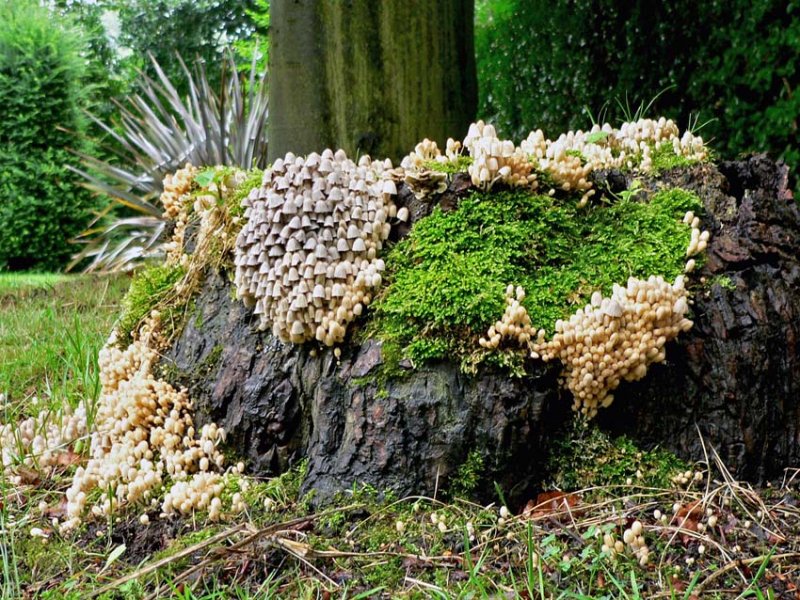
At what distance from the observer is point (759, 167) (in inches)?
107

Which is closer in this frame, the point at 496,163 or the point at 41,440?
the point at 496,163

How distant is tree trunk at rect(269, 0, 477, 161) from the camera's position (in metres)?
3.91

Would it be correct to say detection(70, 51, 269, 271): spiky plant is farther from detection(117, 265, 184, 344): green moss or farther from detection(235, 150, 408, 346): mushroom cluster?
detection(235, 150, 408, 346): mushroom cluster

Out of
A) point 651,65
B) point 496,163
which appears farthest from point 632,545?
point 651,65

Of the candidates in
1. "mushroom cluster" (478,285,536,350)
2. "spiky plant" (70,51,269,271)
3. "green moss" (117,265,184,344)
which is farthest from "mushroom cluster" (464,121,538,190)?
"spiky plant" (70,51,269,271)

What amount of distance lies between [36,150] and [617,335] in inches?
440

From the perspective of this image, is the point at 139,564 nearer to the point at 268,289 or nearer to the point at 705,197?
the point at 268,289

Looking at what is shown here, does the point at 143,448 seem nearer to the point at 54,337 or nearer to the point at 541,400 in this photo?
the point at 541,400

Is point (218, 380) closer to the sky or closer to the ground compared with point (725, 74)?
Answer: closer to the ground

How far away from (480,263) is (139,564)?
145cm

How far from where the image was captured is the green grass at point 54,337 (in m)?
3.68

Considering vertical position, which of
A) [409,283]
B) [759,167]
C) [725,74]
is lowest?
[409,283]

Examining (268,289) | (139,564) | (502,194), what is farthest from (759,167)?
(139,564)

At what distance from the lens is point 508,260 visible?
98.9 inches
